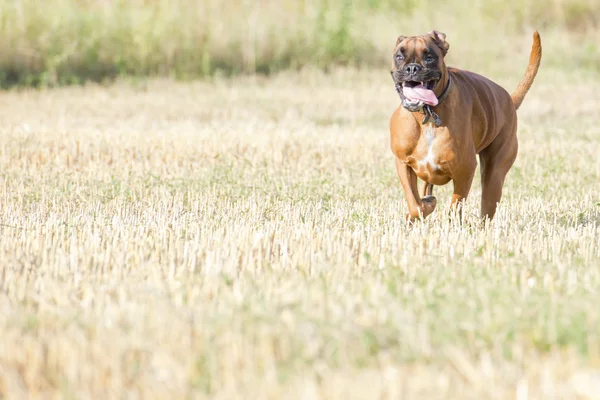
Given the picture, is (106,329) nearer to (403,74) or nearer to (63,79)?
(403,74)

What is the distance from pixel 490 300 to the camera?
4.45 meters

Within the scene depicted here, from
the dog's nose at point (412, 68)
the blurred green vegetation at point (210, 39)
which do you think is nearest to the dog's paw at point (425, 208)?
the dog's nose at point (412, 68)

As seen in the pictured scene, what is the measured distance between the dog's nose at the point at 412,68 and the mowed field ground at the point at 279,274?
112 cm

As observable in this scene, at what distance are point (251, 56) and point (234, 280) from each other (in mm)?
17186

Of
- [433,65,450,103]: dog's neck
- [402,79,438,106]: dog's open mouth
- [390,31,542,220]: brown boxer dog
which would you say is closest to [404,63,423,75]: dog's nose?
[390,31,542,220]: brown boxer dog

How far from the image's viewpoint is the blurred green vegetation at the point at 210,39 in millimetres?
20438

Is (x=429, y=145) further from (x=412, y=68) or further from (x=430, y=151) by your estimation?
(x=412, y=68)

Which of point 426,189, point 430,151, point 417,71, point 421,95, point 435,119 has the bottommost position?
point 426,189

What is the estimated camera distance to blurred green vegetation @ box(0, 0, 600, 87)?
2044cm

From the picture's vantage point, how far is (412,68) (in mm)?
6641

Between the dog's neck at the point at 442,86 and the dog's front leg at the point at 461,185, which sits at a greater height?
the dog's neck at the point at 442,86

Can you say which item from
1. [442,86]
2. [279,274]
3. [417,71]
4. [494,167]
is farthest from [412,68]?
[279,274]

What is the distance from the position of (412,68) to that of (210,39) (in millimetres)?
15725

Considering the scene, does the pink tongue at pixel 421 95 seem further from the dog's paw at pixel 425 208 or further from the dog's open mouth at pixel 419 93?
the dog's paw at pixel 425 208
